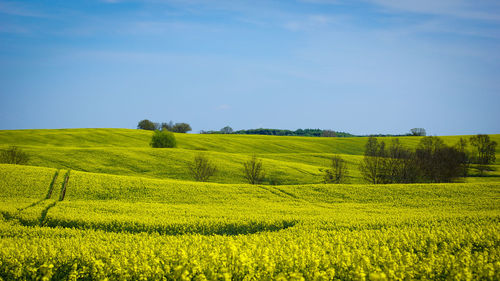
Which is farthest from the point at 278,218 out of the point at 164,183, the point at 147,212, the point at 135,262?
the point at 164,183

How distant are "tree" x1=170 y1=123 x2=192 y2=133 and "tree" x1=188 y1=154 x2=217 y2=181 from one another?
93.1 metres

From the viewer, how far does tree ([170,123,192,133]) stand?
476ft

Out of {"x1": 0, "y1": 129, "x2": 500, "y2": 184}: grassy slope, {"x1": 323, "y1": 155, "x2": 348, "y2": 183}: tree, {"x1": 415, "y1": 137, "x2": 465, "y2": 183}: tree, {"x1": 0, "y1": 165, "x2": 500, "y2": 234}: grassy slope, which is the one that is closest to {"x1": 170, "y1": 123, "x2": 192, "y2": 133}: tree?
{"x1": 0, "y1": 129, "x2": 500, "y2": 184}: grassy slope

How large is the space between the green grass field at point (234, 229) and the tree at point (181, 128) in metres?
93.1

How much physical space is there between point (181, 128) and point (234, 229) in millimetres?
129487

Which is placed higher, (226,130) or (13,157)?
(226,130)

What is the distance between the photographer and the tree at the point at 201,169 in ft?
167

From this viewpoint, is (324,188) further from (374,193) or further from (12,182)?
(12,182)

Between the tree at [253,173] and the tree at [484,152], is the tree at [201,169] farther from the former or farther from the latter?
the tree at [484,152]

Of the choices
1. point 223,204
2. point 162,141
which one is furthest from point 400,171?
point 162,141

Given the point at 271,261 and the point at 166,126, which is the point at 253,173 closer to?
the point at 271,261

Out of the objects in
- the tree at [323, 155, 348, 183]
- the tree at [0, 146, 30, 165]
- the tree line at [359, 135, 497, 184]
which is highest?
the tree line at [359, 135, 497, 184]

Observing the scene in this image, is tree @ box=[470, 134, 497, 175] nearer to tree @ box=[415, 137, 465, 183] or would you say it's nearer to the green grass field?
tree @ box=[415, 137, 465, 183]

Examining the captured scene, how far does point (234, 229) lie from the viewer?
1958cm
